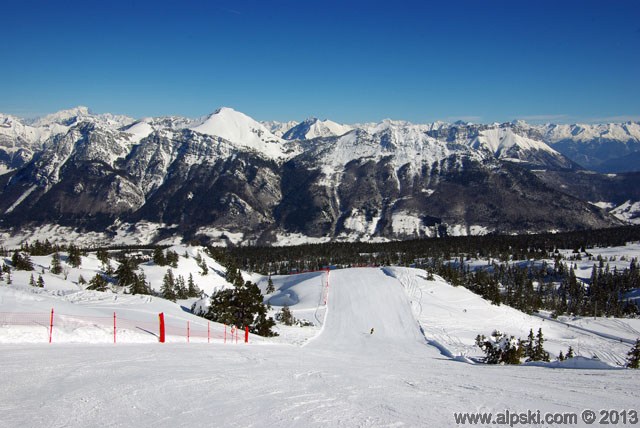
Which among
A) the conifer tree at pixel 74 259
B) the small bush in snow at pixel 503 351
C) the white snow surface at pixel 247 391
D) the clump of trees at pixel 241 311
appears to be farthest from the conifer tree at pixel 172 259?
the white snow surface at pixel 247 391

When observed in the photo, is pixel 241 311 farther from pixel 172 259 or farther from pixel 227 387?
pixel 172 259

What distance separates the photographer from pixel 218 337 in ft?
98.1

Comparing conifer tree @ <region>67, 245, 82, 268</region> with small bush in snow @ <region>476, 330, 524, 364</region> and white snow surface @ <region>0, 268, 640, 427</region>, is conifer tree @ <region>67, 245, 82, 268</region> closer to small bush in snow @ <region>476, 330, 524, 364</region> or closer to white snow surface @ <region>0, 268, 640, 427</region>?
white snow surface @ <region>0, 268, 640, 427</region>

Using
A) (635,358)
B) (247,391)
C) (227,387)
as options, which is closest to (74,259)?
(227,387)

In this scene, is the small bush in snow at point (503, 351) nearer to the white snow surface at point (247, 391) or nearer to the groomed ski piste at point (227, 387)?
the groomed ski piste at point (227, 387)

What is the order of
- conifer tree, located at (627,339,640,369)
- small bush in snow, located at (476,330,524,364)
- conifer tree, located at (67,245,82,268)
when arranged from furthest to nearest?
conifer tree, located at (67,245,82,268), small bush in snow, located at (476,330,524,364), conifer tree, located at (627,339,640,369)

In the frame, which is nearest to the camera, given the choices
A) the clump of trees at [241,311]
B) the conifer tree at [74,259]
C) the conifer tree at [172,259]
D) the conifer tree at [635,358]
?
the conifer tree at [635,358]

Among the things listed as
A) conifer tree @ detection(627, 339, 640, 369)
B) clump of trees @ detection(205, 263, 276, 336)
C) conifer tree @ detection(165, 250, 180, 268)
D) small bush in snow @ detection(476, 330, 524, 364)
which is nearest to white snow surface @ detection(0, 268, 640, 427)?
conifer tree @ detection(627, 339, 640, 369)

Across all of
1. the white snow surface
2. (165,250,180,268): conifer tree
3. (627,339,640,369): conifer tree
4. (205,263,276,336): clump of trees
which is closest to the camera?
the white snow surface

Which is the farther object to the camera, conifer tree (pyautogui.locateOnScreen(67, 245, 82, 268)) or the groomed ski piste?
conifer tree (pyautogui.locateOnScreen(67, 245, 82, 268))

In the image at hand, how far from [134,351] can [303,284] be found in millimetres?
101765

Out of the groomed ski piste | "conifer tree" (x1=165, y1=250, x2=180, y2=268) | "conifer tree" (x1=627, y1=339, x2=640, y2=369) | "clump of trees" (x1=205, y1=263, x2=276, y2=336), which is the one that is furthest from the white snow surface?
"conifer tree" (x1=165, y1=250, x2=180, y2=268)

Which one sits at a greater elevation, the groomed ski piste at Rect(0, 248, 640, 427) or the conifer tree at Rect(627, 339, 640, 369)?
the groomed ski piste at Rect(0, 248, 640, 427)

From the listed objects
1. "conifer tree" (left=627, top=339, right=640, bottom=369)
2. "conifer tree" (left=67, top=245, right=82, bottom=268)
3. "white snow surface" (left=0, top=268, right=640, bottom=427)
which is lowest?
"conifer tree" (left=627, top=339, right=640, bottom=369)
